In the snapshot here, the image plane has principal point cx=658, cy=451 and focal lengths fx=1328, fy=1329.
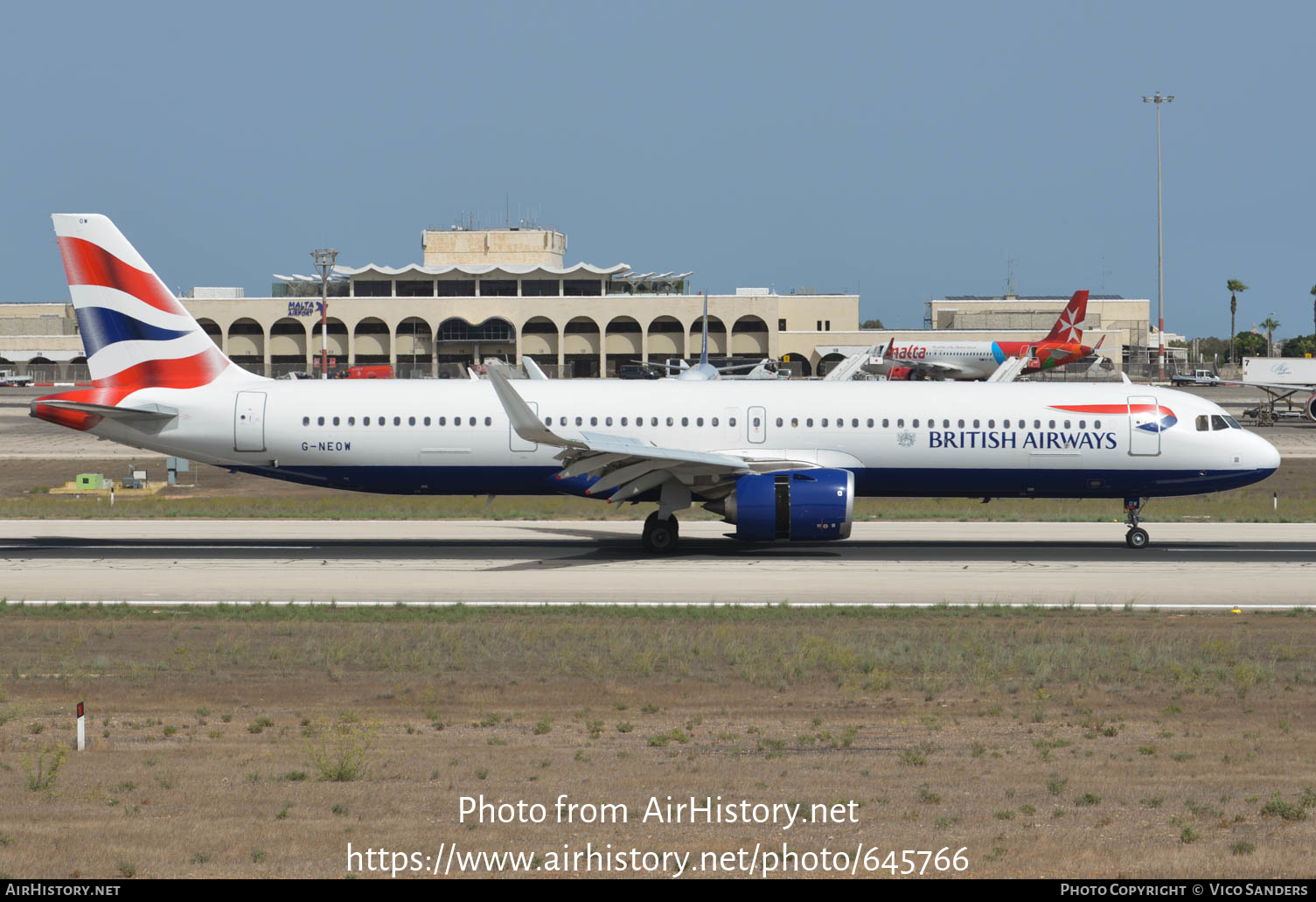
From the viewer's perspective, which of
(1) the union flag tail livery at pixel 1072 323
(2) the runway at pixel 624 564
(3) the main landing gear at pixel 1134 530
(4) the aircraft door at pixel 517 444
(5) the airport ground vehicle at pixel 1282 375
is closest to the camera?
(2) the runway at pixel 624 564

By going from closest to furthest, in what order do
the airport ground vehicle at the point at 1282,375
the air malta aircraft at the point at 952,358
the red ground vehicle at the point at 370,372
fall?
the airport ground vehicle at the point at 1282,375 → the air malta aircraft at the point at 952,358 → the red ground vehicle at the point at 370,372

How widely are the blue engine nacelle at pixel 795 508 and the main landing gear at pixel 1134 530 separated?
26.7ft

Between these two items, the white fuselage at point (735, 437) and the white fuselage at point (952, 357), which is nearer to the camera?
the white fuselage at point (735, 437)

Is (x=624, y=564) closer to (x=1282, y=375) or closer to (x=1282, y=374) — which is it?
(x=1282, y=375)

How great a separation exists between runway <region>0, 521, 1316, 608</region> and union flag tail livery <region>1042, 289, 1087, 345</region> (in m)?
78.1

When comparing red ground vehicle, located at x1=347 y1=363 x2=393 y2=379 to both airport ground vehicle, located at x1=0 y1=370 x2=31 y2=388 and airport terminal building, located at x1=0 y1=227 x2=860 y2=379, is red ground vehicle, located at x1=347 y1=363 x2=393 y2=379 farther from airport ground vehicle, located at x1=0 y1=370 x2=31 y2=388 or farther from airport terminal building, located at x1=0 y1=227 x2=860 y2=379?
airport ground vehicle, located at x1=0 y1=370 x2=31 y2=388

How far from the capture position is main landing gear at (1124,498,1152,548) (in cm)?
3278

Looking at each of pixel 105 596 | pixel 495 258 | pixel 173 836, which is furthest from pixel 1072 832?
pixel 495 258

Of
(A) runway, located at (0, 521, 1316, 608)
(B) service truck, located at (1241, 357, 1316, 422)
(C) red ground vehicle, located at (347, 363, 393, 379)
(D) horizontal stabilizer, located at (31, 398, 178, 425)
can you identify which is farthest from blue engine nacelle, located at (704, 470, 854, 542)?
(C) red ground vehicle, located at (347, 363, 393, 379)

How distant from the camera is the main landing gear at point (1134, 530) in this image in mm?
32781

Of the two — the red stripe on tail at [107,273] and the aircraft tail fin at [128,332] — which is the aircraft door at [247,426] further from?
the red stripe on tail at [107,273]

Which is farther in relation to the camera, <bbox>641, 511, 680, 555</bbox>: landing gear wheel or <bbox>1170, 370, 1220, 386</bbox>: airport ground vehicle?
<bbox>1170, 370, 1220, 386</bbox>: airport ground vehicle

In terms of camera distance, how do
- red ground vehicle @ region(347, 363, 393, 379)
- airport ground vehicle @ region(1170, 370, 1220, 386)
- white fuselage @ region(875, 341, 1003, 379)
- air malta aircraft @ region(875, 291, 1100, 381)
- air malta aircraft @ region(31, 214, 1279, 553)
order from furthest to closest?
1. airport ground vehicle @ region(1170, 370, 1220, 386)
2. red ground vehicle @ region(347, 363, 393, 379)
3. white fuselage @ region(875, 341, 1003, 379)
4. air malta aircraft @ region(875, 291, 1100, 381)
5. air malta aircraft @ region(31, 214, 1279, 553)

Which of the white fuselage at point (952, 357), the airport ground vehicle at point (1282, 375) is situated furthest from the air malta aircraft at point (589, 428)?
the white fuselage at point (952, 357)
